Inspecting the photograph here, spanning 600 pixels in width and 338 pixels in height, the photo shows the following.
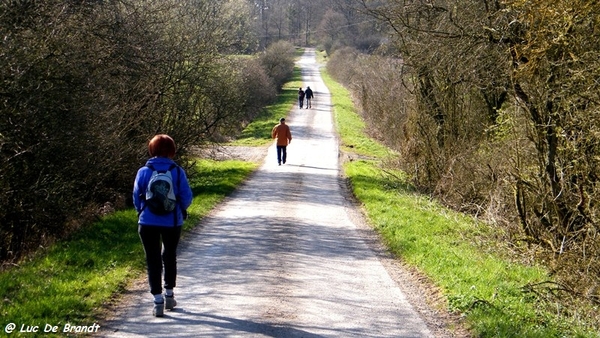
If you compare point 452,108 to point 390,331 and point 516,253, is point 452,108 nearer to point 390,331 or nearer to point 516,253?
point 516,253

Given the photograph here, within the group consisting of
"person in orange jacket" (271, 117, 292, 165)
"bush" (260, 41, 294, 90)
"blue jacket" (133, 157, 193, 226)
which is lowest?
"person in orange jacket" (271, 117, 292, 165)

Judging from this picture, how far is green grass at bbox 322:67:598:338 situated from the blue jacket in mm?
3186

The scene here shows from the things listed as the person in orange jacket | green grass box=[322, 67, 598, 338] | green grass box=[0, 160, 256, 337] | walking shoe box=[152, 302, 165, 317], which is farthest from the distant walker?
walking shoe box=[152, 302, 165, 317]

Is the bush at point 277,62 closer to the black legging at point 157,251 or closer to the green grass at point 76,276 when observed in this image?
the green grass at point 76,276

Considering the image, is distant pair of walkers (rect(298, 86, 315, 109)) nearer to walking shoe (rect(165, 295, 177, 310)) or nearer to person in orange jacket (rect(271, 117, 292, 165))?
person in orange jacket (rect(271, 117, 292, 165))

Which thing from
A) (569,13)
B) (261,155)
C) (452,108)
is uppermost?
(569,13)

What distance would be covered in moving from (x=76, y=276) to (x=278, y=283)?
2455 millimetres

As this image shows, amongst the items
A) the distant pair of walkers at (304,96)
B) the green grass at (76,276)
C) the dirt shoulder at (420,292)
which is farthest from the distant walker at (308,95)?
the green grass at (76,276)

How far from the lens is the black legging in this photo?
276 inches

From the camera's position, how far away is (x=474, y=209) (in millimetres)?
15711

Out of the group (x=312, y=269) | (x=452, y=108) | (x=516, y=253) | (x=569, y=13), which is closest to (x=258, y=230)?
(x=312, y=269)

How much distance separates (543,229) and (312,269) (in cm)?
478

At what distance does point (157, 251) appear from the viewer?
7.11 m

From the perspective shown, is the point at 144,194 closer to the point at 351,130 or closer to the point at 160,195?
the point at 160,195
